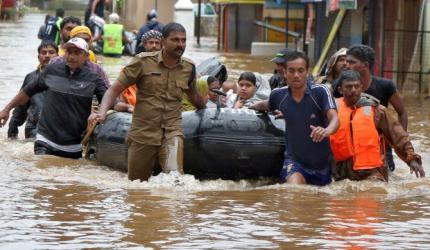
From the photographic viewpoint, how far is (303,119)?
997 cm

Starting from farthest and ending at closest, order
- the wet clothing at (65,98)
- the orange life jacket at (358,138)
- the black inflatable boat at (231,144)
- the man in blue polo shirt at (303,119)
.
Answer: the wet clothing at (65,98) < the black inflatable boat at (231,144) < the orange life jacket at (358,138) < the man in blue polo shirt at (303,119)

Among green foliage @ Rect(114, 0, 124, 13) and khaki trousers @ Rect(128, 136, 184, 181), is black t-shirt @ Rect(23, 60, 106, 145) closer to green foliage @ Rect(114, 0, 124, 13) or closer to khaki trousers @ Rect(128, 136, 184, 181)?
khaki trousers @ Rect(128, 136, 184, 181)

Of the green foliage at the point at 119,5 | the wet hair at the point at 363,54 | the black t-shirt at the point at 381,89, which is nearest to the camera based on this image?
the wet hair at the point at 363,54

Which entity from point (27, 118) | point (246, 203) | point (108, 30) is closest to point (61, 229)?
point (246, 203)

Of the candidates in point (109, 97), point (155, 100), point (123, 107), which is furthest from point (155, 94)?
point (123, 107)

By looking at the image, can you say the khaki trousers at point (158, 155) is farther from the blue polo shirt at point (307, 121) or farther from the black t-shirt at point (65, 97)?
the black t-shirt at point (65, 97)

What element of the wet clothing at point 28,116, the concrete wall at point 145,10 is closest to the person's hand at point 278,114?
the wet clothing at point 28,116

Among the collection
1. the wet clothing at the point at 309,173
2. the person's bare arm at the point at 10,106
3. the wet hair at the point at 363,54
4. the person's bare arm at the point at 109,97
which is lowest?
the wet clothing at the point at 309,173

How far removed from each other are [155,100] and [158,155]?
489mm

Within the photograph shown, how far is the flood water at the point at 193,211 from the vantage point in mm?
7969

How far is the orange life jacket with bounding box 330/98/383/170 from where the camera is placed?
33.4 feet

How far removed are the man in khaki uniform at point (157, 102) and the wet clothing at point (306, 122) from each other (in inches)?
34.1

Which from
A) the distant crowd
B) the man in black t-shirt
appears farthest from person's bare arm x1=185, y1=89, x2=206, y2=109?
the man in black t-shirt

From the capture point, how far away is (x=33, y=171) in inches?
450
